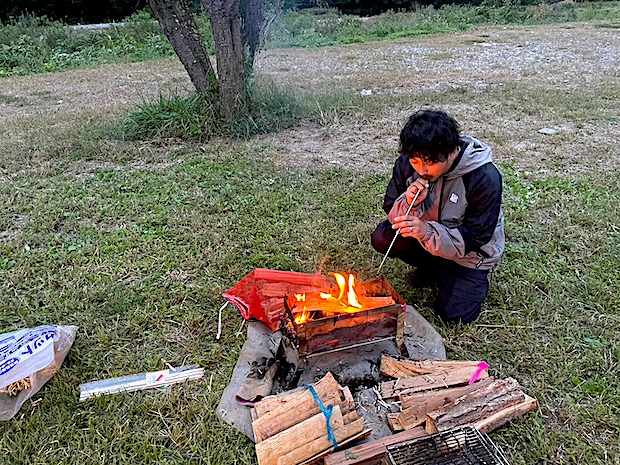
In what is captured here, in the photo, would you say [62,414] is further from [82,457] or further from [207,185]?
[207,185]

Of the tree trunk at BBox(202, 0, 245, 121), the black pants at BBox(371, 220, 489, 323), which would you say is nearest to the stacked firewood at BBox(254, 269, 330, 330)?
the black pants at BBox(371, 220, 489, 323)

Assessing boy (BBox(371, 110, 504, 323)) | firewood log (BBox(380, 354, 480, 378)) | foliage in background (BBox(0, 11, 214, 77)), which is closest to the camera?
firewood log (BBox(380, 354, 480, 378))

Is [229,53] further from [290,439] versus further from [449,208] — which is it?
[290,439]

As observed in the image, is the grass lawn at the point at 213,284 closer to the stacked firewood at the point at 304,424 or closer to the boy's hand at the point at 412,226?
the stacked firewood at the point at 304,424

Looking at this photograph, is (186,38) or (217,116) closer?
(186,38)

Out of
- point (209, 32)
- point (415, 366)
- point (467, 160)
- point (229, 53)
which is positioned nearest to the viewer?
point (415, 366)

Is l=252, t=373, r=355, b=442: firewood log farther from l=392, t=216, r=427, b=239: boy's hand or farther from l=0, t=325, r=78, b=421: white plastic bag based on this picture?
l=0, t=325, r=78, b=421: white plastic bag

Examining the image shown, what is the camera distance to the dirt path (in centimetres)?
542

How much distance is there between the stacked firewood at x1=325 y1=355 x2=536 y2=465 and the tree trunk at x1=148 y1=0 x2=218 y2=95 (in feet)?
Result: 14.5

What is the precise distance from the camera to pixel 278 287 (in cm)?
295

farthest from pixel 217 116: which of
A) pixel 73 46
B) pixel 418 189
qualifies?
pixel 73 46

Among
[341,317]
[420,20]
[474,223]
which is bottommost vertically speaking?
[420,20]

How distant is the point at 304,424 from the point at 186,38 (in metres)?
4.85

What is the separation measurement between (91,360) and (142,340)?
0.87 ft
